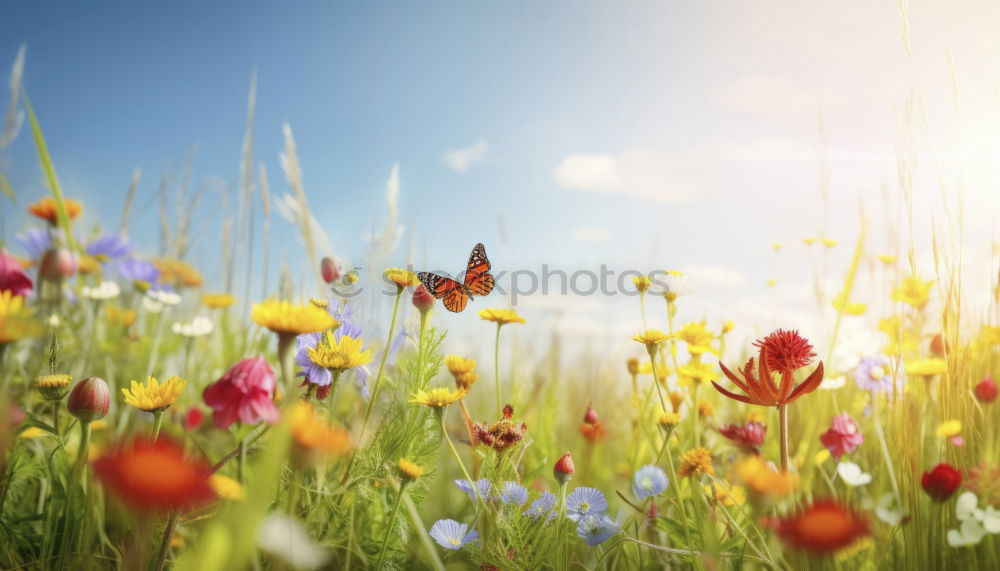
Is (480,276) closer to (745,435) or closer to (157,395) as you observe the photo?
(745,435)

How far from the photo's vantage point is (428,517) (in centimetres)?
138

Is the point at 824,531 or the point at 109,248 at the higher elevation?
the point at 109,248

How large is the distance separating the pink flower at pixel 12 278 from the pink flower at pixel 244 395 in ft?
1.72

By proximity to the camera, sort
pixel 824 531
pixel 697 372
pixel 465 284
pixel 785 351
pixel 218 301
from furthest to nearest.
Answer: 1. pixel 218 301
2. pixel 465 284
3. pixel 697 372
4. pixel 785 351
5. pixel 824 531

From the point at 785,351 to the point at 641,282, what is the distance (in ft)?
2.11

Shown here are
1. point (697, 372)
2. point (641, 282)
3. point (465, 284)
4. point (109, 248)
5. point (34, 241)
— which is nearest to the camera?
point (697, 372)

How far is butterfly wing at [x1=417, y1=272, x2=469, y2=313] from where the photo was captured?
138cm

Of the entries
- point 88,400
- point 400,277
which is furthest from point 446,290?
point 88,400

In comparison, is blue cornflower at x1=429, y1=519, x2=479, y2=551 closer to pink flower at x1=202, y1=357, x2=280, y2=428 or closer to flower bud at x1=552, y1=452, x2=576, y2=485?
flower bud at x1=552, y1=452, x2=576, y2=485

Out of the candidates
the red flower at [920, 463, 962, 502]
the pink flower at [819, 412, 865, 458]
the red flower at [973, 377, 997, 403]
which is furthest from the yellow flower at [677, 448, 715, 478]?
the red flower at [973, 377, 997, 403]

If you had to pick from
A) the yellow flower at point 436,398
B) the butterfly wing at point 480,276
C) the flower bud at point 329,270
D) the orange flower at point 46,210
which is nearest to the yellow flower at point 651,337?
the yellow flower at point 436,398

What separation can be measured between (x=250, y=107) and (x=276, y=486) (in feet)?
6.93

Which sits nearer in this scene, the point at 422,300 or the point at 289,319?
the point at 289,319

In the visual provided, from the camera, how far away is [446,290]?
57.5 inches
